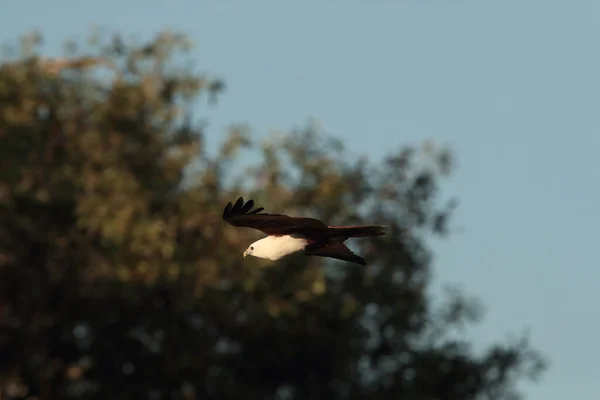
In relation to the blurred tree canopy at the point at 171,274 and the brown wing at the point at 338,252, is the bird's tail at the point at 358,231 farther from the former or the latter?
the blurred tree canopy at the point at 171,274

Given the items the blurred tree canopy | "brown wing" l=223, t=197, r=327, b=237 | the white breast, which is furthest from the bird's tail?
the blurred tree canopy

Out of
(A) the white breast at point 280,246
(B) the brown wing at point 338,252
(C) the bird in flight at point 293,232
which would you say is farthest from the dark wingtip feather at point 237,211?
(B) the brown wing at point 338,252

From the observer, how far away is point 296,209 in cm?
4022

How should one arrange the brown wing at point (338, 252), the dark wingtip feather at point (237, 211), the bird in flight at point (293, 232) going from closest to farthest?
the bird in flight at point (293, 232) < the dark wingtip feather at point (237, 211) < the brown wing at point (338, 252)

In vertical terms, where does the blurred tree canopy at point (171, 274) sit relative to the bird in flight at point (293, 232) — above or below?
above

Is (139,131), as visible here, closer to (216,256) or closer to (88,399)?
(216,256)

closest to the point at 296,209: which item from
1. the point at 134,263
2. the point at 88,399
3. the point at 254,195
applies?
the point at 254,195

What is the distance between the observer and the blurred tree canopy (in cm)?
3881

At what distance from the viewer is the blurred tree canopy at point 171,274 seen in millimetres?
38812

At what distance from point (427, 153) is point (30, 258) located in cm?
1088

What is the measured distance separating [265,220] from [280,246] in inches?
15.9

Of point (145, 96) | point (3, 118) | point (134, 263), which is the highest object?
point (145, 96)

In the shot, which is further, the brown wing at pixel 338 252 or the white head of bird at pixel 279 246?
the brown wing at pixel 338 252

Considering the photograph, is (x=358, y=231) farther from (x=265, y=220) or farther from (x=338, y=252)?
(x=338, y=252)
